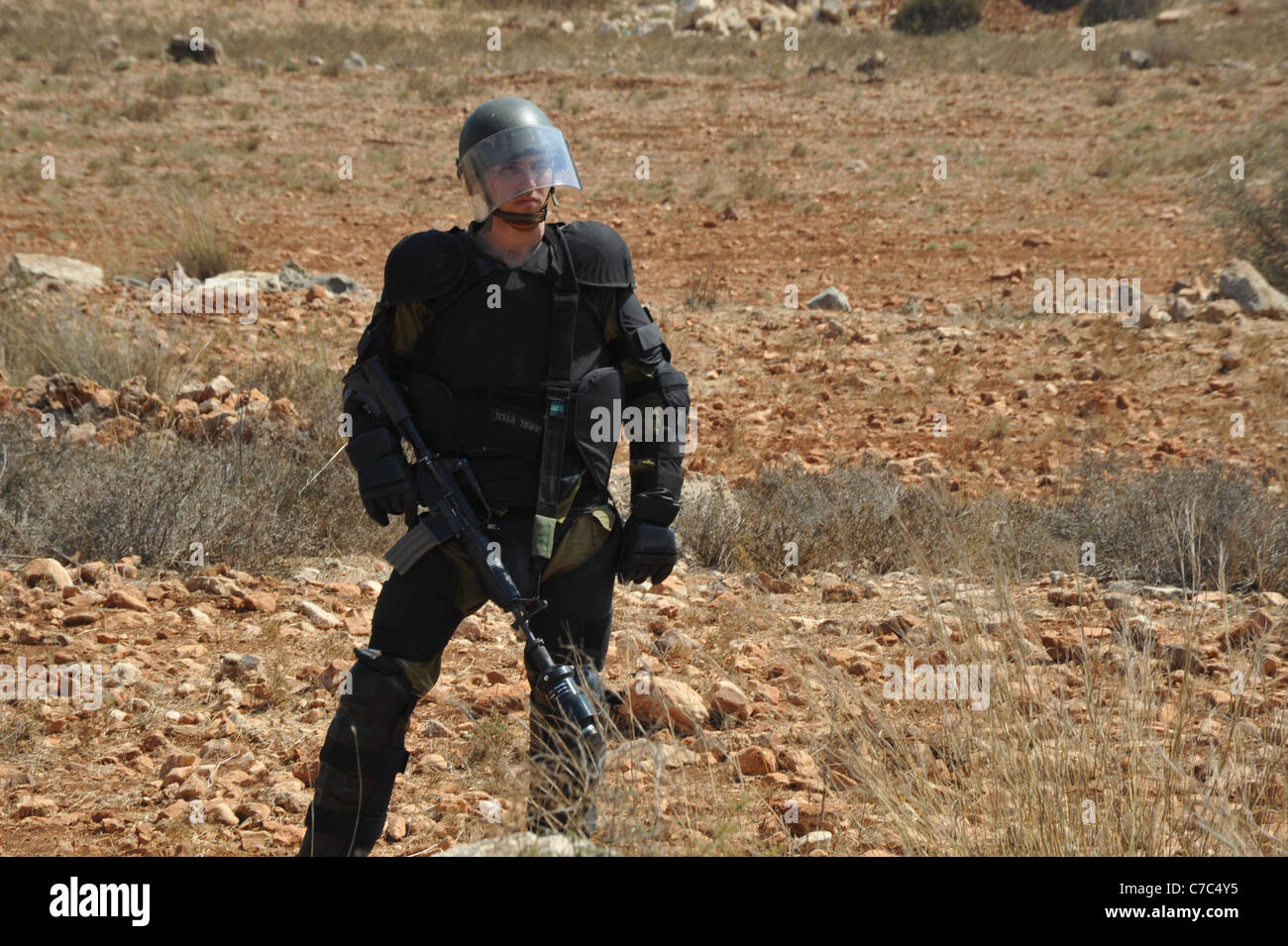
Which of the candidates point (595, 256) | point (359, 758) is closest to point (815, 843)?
point (359, 758)

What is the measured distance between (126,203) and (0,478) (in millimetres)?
8817

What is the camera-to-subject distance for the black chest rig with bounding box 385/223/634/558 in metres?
2.65

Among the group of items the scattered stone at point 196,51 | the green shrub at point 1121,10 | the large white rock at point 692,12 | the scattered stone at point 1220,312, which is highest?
the green shrub at point 1121,10

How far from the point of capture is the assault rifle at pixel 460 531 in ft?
7.98

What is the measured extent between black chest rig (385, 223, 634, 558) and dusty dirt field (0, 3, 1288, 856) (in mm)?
541

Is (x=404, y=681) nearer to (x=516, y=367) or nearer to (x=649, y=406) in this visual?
(x=516, y=367)

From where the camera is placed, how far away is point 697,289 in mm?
10195

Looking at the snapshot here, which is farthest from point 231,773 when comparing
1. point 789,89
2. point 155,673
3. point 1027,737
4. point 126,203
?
point 789,89

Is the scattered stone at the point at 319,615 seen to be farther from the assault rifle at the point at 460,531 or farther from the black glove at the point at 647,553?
the black glove at the point at 647,553

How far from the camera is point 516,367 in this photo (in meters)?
2.67

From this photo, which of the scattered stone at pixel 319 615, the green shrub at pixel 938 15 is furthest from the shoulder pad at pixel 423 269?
the green shrub at pixel 938 15
